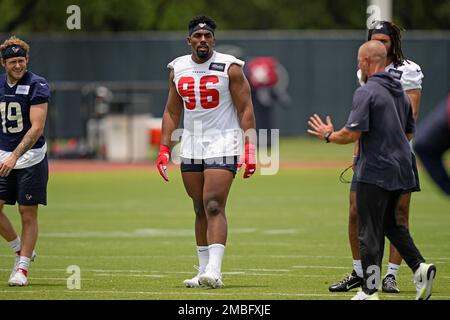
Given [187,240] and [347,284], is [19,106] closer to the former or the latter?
[347,284]

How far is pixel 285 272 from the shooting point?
1197cm

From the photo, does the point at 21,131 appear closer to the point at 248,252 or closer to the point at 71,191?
the point at 248,252

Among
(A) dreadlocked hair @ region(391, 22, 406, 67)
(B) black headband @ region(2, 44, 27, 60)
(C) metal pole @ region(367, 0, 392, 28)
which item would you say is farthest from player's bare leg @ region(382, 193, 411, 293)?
(C) metal pole @ region(367, 0, 392, 28)

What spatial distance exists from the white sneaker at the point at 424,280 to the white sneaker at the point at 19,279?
3.67m

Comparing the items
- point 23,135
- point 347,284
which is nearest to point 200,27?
point 23,135

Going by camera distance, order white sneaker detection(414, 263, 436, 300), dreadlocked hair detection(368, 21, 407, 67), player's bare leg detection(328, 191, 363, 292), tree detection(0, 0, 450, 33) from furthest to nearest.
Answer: tree detection(0, 0, 450, 33), player's bare leg detection(328, 191, 363, 292), dreadlocked hair detection(368, 21, 407, 67), white sneaker detection(414, 263, 436, 300)

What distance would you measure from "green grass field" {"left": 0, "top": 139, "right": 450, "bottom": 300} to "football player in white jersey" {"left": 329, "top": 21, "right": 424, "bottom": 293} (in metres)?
0.25

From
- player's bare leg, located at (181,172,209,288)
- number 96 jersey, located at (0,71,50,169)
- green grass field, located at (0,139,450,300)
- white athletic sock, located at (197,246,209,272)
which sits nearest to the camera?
green grass field, located at (0,139,450,300)

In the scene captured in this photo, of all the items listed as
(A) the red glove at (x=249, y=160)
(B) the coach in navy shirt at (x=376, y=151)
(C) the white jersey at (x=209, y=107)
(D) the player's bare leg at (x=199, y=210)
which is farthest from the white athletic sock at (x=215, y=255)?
(B) the coach in navy shirt at (x=376, y=151)

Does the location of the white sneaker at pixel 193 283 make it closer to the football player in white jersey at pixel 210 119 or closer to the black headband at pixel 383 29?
the football player in white jersey at pixel 210 119

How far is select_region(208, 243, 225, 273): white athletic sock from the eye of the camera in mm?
10594

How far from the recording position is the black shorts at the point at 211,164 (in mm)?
10875

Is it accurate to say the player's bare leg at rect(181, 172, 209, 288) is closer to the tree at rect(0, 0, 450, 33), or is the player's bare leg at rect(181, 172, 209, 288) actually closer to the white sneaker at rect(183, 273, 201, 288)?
the white sneaker at rect(183, 273, 201, 288)

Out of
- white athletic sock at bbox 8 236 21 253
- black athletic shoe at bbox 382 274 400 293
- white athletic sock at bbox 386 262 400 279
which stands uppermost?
white athletic sock at bbox 8 236 21 253
